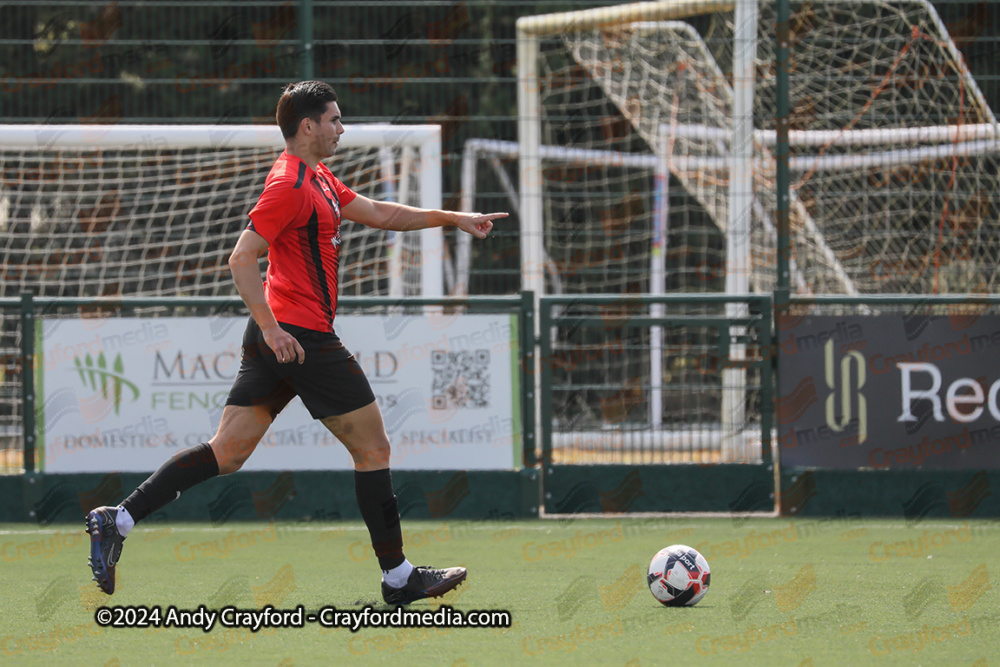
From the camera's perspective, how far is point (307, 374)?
4.97m

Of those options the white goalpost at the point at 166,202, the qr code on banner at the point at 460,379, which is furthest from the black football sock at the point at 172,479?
the white goalpost at the point at 166,202

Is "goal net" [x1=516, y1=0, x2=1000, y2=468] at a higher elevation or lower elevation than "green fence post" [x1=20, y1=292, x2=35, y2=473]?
higher

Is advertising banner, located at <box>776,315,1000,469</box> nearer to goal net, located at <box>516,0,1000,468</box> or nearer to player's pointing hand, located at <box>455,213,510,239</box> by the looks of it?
goal net, located at <box>516,0,1000,468</box>

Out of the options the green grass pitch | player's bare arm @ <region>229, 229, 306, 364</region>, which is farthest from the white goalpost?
player's bare arm @ <region>229, 229, 306, 364</region>

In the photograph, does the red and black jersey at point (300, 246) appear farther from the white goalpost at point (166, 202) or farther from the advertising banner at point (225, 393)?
the white goalpost at point (166, 202)

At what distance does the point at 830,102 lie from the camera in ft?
39.1

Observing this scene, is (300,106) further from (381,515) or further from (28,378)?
(28,378)

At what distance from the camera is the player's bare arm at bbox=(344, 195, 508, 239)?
5.36 m

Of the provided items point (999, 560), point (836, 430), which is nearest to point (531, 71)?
point (836, 430)

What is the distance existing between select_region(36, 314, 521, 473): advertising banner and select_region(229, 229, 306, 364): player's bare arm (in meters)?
3.41

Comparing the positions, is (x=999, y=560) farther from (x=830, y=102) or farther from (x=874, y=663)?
(x=830, y=102)

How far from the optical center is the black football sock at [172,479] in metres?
4.96

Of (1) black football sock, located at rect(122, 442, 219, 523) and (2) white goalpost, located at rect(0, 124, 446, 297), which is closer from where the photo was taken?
(1) black football sock, located at rect(122, 442, 219, 523)

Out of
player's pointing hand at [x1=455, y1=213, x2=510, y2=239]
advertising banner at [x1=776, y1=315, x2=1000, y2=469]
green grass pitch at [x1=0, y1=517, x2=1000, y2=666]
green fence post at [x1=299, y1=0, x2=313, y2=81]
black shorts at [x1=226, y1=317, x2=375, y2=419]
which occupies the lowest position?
green grass pitch at [x1=0, y1=517, x2=1000, y2=666]
